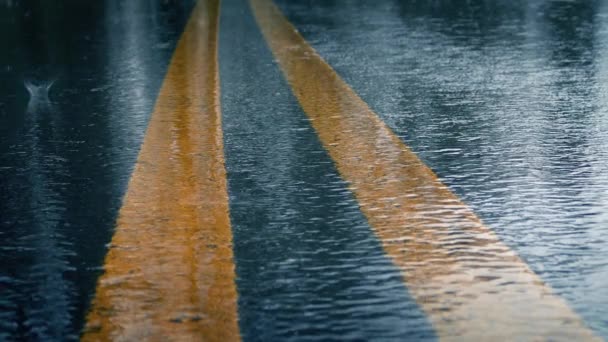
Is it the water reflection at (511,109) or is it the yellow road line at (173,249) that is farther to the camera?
the water reflection at (511,109)

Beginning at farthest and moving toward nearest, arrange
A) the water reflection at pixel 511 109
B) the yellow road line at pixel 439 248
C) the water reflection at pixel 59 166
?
the water reflection at pixel 511 109 → the water reflection at pixel 59 166 → the yellow road line at pixel 439 248

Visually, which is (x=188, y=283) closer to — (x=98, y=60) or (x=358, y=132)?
(x=358, y=132)

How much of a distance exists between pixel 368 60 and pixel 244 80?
1.18 m

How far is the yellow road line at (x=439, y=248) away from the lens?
266 cm

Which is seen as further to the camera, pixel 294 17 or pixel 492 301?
pixel 294 17

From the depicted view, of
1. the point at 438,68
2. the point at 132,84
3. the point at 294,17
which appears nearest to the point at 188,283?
the point at 132,84

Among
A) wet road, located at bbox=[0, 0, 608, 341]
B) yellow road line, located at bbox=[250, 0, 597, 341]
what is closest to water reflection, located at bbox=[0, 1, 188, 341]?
wet road, located at bbox=[0, 0, 608, 341]

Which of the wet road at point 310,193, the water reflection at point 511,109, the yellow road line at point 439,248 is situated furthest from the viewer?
the water reflection at point 511,109

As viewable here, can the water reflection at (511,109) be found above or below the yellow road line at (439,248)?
below

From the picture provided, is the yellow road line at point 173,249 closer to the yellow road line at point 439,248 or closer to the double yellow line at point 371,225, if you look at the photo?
the double yellow line at point 371,225

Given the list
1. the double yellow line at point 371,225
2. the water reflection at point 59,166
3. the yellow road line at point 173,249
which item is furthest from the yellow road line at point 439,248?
the water reflection at point 59,166

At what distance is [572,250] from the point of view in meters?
3.27

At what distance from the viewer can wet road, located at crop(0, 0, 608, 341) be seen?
A: 2797mm

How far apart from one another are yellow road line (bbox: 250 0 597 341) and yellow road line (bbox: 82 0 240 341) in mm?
441
